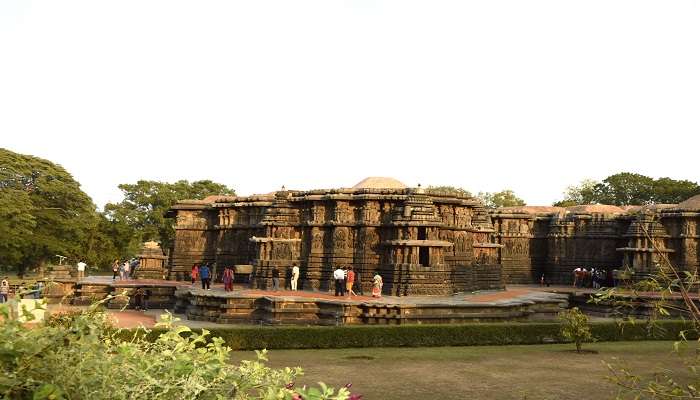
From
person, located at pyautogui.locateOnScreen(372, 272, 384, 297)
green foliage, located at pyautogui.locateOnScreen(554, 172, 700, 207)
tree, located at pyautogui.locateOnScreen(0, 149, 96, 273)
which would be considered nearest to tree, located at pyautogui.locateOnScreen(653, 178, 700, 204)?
green foliage, located at pyautogui.locateOnScreen(554, 172, 700, 207)

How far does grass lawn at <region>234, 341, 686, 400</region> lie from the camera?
1194cm

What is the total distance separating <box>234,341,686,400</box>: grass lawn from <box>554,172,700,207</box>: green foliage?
5082 centimetres

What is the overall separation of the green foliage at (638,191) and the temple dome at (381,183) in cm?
4154

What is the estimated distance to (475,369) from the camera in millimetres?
14453

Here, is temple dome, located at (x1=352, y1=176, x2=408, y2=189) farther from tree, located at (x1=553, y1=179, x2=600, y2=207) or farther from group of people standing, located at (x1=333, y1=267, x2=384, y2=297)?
tree, located at (x1=553, y1=179, x2=600, y2=207)

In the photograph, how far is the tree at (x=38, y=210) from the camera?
41.0 meters

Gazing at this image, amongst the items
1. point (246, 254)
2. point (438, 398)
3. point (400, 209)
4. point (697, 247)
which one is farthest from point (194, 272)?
point (697, 247)

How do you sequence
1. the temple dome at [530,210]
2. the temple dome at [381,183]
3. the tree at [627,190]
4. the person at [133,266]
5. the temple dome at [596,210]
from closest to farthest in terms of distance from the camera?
the temple dome at [381,183]
the person at [133,266]
the temple dome at [596,210]
the temple dome at [530,210]
the tree at [627,190]

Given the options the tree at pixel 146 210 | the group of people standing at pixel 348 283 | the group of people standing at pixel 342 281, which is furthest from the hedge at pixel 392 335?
the tree at pixel 146 210

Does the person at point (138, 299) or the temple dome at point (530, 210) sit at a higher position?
the temple dome at point (530, 210)

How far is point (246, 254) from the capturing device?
37.9 metres

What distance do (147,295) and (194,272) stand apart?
5.27 m

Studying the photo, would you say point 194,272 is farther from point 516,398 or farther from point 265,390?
point 265,390

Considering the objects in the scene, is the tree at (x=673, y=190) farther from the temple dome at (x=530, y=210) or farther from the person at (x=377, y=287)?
the person at (x=377, y=287)
